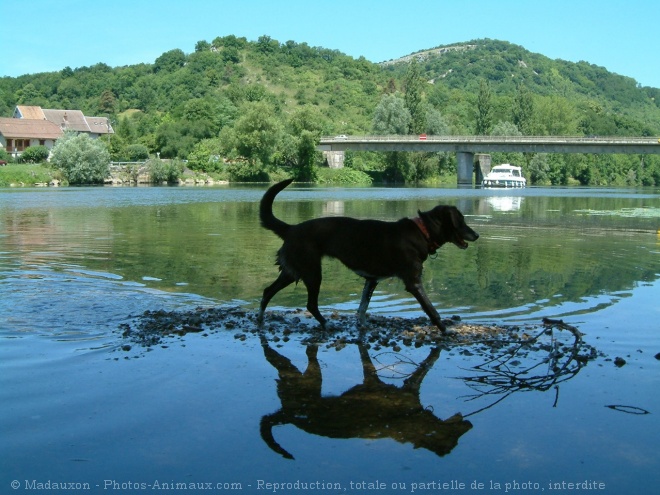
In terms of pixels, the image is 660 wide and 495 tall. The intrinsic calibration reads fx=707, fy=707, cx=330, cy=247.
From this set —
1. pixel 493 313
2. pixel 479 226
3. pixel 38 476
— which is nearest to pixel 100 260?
pixel 493 313

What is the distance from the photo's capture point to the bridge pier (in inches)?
4547

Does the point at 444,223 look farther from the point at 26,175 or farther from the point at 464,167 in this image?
the point at 464,167

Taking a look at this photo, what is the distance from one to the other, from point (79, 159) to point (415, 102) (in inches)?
2510

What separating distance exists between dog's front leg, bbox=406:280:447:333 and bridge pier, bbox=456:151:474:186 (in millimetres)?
107584

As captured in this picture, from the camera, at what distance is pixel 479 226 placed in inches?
1326

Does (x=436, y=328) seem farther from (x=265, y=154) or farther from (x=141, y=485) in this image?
(x=265, y=154)

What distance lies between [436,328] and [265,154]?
101m

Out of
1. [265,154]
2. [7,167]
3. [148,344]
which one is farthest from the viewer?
[265,154]

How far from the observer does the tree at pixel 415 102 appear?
12888cm

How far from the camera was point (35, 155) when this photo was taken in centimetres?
10106

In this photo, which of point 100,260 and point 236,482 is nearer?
A: point 236,482

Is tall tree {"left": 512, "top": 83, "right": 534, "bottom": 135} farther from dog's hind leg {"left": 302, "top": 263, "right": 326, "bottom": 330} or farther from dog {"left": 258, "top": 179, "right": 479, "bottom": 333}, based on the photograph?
dog's hind leg {"left": 302, "top": 263, "right": 326, "bottom": 330}

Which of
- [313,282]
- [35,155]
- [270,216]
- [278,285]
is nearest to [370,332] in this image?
[313,282]

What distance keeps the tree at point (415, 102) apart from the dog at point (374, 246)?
120m
